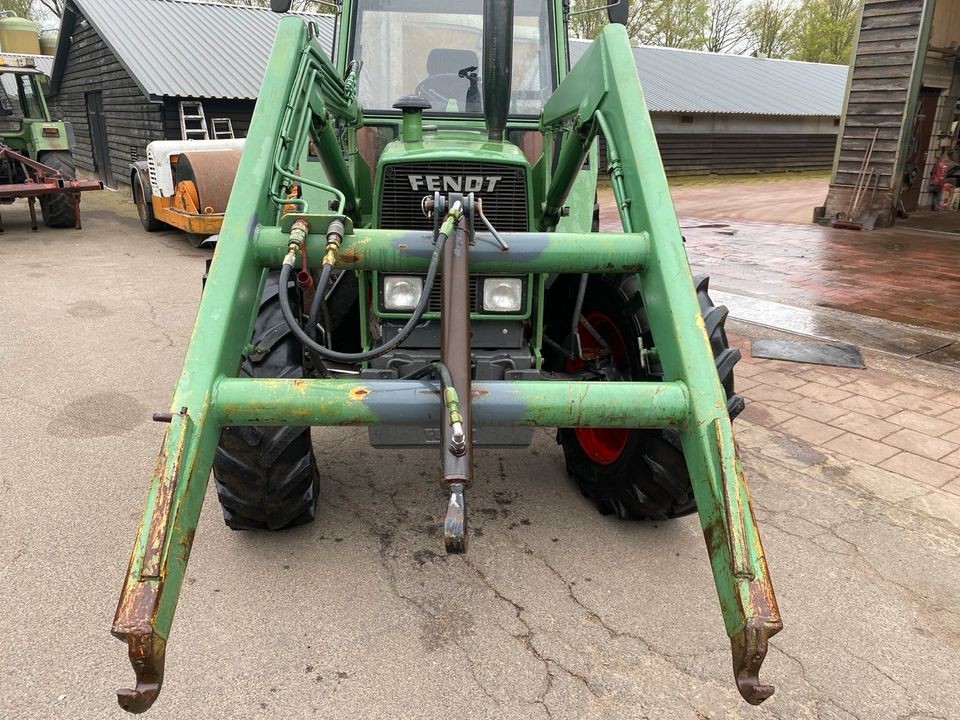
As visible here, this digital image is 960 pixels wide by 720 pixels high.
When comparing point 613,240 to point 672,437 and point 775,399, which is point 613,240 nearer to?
point 672,437

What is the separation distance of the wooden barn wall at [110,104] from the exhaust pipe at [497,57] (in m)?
12.5

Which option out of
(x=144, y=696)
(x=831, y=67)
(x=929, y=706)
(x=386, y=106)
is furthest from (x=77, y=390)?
(x=831, y=67)

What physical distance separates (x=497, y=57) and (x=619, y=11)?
2.42ft

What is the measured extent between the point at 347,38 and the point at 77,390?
9.59 feet

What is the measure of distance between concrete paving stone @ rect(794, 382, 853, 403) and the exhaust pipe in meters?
2.83

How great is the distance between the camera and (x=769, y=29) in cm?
4353

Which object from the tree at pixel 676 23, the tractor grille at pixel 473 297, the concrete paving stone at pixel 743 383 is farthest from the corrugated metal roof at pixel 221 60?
the tree at pixel 676 23

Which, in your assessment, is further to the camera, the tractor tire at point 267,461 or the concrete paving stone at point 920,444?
the concrete paving stone at point 920,444

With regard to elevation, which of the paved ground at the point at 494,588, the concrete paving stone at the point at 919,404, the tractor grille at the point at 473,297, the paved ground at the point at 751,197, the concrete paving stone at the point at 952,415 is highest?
the tractor grille at the point at 473,297

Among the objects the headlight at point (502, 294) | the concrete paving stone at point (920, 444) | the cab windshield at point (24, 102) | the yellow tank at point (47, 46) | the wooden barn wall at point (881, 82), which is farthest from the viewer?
the yellow tank at point (47, 46)

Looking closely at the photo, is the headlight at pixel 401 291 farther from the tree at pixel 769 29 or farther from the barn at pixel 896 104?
the tree at pixel 769 29

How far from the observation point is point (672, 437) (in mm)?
2840

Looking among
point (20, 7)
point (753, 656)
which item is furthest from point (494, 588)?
point (20, 7)

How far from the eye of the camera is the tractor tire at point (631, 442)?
2.90 m
